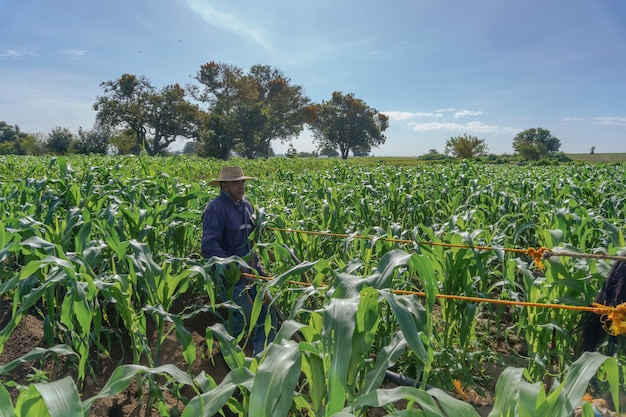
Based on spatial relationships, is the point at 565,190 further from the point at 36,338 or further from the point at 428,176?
the point at 36,338

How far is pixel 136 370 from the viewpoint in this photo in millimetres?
1327

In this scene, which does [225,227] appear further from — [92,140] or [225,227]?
[92,140]

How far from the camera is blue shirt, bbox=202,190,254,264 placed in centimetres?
320

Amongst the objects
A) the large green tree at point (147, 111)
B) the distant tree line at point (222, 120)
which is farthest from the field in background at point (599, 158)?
the large green tree at point (147, 111)

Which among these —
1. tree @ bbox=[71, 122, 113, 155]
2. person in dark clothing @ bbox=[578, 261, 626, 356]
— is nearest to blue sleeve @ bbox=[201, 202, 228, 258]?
person in dark clothing @ bbox=[578, 261, 626, 356]

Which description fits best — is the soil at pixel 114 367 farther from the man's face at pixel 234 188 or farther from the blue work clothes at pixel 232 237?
the man's face at pixel 234 188

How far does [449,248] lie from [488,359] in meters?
0.75

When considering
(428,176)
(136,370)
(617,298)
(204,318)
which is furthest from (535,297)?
(428,176)

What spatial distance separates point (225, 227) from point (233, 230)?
0.07m

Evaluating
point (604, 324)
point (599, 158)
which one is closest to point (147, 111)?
point (604, 324)

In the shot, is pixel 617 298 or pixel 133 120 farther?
pixel 133 120

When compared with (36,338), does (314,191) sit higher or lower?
higher

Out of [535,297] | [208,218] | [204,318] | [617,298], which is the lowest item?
[204,318]

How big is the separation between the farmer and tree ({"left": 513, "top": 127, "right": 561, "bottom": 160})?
62.1 m
